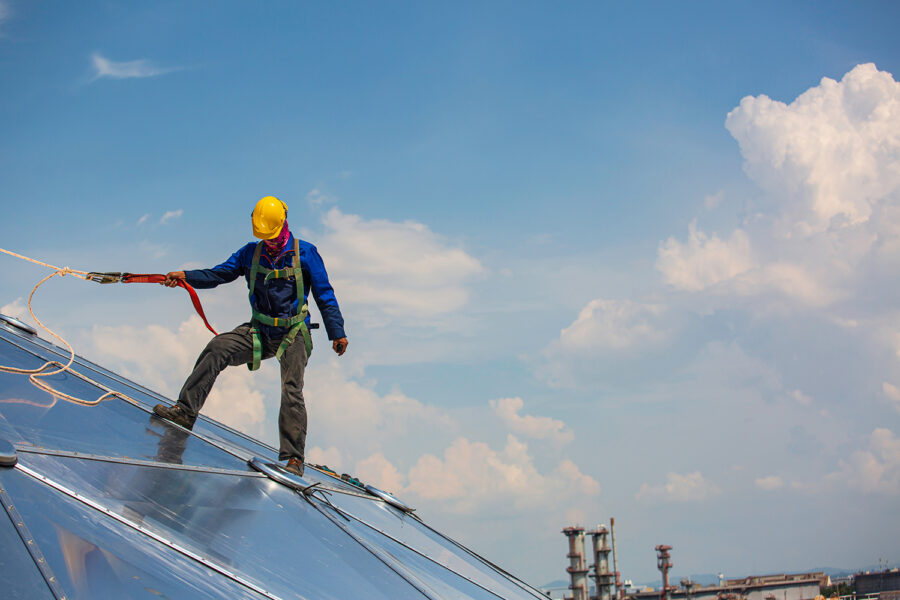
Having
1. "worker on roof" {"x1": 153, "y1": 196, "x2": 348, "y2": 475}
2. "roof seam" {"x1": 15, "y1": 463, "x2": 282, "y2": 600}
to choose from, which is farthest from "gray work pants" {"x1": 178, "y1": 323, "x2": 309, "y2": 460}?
"roof seam" {"x1": 15, "y1": 463, "x2": 282, "y2": 600}

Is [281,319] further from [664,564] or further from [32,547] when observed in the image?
[664,564]

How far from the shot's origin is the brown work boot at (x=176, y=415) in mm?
6957

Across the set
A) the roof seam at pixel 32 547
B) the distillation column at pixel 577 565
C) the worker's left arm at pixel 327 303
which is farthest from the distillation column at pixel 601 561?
the roof seam at pixel 32 547

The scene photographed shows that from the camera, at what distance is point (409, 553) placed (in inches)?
262

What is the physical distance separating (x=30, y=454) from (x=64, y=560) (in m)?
1.13

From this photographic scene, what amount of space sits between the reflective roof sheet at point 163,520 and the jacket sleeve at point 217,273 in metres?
1.21

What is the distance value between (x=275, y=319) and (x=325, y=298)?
1.59 feet

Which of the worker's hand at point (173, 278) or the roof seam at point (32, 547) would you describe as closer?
the roof seam at point (32, 547)

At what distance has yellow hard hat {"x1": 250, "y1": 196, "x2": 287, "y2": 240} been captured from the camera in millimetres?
7027

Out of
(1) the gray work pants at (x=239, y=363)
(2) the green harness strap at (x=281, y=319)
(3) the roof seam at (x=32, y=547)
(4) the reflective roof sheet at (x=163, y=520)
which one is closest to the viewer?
(3) the roof seam at (x=32, y=547)

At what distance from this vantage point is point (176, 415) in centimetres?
698

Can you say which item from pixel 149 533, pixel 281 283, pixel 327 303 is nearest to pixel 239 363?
pixel 281 283

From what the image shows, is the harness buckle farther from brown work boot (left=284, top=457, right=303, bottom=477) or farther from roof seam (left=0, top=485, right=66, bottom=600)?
roof seam (left=0, top=485, right=66, bottom=600)

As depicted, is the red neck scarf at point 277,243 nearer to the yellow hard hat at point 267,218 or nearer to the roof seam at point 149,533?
the yellow hard hat at point 267,218
